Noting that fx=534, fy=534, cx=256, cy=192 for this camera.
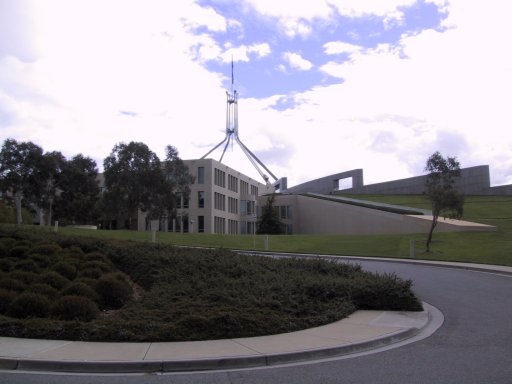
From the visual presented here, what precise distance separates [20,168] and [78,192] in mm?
10806

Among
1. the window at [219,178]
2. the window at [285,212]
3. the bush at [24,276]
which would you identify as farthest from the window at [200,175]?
the bush at [24,276]

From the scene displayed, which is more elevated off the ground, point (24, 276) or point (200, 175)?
point (200, 175)

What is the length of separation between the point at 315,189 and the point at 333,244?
70.0m

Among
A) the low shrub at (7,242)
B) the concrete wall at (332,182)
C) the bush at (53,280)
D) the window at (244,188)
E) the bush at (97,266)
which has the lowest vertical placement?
the bush at (53,280)

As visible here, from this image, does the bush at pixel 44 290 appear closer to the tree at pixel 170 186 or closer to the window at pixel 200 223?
the tree at pixel 170 186

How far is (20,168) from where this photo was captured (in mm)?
51969

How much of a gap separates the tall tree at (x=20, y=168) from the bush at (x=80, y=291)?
43236mm

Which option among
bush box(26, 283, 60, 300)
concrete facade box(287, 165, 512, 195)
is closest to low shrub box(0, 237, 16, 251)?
bush box(26, 283, 60, 300)

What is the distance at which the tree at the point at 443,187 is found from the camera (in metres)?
31.2

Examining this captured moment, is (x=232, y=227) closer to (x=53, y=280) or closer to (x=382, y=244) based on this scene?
(x=382, y=244)

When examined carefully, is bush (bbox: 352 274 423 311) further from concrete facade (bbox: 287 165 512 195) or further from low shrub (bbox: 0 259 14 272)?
concrete facade (bbox: 287 165 512 195)

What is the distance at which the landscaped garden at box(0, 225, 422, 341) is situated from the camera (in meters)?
9.19

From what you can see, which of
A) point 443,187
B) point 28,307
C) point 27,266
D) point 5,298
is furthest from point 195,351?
point 443,187

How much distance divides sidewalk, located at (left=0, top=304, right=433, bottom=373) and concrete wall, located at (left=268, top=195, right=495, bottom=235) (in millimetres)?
38179
